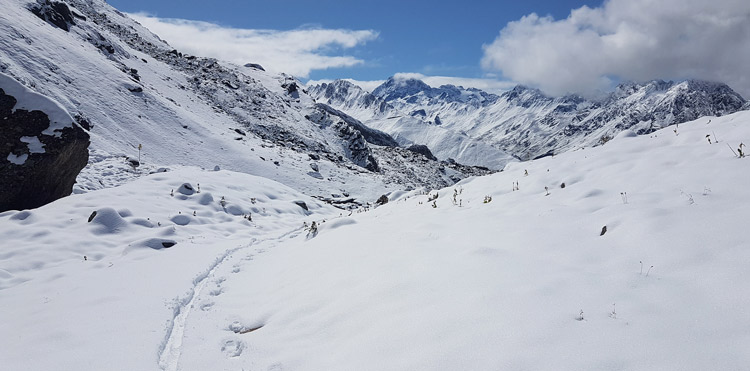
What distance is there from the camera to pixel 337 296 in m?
5.44

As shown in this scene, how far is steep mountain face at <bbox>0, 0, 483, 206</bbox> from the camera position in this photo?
2595cm

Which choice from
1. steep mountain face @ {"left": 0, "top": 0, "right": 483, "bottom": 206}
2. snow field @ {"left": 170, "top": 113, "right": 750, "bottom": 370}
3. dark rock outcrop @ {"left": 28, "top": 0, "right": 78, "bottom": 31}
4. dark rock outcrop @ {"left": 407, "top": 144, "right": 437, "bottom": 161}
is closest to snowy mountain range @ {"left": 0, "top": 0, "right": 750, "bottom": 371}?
snow field @ {"left": 170, "top": 113, "right": 750, "bottom": 370}

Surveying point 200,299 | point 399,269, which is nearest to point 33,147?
point 200,299

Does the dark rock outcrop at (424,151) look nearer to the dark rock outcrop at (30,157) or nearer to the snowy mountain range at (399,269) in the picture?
the dark rock outcrop at (30,157)

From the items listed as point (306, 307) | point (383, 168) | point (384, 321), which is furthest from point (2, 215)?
point (383, 168)

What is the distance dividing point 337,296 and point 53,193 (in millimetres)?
12276

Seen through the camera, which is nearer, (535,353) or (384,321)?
(535,353)

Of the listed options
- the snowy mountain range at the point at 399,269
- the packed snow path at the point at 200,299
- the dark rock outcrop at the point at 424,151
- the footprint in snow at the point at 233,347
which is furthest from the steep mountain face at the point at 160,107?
the dark rock outcrop at the point at 424,151

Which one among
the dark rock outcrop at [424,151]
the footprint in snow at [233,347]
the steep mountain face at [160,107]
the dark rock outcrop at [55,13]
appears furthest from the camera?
the dark rock outcrop at [424,151]

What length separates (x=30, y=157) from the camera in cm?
1153

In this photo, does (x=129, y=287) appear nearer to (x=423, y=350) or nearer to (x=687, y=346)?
(x=423, y=350)

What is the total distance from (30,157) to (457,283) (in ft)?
43.7

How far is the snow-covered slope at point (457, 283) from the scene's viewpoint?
11.1ft

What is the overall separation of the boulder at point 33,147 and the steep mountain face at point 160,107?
3.60 metres
